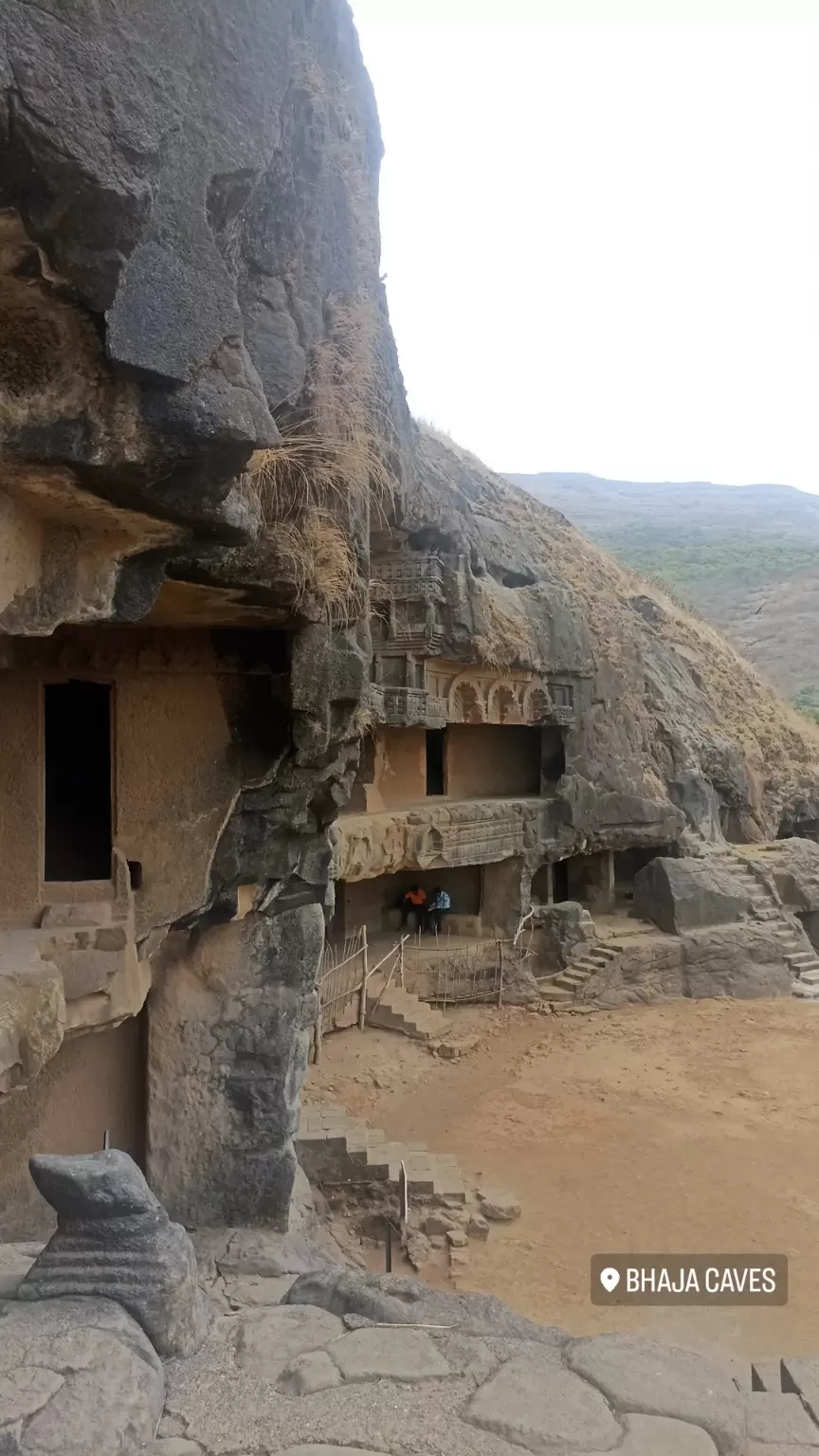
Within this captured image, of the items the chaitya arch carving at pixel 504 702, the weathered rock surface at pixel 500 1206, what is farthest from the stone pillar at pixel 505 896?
the weathered rock surface at pixel 500 1206

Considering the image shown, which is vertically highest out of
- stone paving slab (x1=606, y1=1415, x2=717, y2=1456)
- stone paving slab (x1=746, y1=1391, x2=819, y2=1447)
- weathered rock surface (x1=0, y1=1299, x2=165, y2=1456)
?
weathered rock surface (x1=0, y1=1299, x2=165, y2=1456)

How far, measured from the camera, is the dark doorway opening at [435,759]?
52.2ft

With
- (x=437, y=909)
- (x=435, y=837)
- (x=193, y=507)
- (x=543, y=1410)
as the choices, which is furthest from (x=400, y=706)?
(x=543, y=1410)

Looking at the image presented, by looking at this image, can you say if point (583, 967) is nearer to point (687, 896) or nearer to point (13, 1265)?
point (687, 896)

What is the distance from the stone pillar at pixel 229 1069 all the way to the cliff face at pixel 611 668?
6115 millimetres

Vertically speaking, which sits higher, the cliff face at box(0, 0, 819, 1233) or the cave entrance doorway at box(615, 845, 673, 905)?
the cliff face at box(0, 0, 819, 1233)

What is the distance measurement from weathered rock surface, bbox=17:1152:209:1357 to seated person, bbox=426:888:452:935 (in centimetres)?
1160

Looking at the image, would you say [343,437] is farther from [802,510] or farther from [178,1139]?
[802,510]

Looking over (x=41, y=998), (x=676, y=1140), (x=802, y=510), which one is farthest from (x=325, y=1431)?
(x=802, y=510)

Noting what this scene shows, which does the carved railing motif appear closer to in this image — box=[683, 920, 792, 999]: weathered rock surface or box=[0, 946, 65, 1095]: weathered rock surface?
box=[683, 920, 792, 999]: weathered rock surface

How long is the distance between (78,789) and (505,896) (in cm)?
921

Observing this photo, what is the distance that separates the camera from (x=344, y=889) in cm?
1455

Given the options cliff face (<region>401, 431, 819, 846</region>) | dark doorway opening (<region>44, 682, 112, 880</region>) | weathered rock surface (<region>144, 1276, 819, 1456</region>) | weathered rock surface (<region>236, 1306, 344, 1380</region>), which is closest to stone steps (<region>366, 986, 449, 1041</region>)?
cliff face (<region>401, 431, 819, 846</region>)

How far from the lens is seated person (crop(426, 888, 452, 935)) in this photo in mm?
15516
